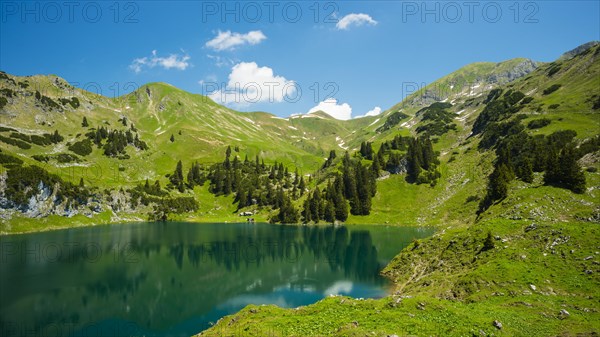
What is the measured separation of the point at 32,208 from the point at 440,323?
14885cm

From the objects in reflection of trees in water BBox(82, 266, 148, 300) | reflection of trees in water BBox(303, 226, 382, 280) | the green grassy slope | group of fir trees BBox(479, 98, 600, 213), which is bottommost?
reflection of trees in water BBox(303, 226, 382, 280)

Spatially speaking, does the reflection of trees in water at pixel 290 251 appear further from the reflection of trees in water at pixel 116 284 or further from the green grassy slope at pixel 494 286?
the green grassy slope at pixel 494 286

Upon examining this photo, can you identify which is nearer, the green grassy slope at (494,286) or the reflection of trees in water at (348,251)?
the green grassy slope at (494,286)

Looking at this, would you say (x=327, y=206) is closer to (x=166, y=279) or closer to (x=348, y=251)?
(x=348, y=251)

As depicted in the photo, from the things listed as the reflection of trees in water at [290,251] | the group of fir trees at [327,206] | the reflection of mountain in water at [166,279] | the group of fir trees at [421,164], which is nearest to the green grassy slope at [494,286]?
the reflection of mountain in water at [166,279]

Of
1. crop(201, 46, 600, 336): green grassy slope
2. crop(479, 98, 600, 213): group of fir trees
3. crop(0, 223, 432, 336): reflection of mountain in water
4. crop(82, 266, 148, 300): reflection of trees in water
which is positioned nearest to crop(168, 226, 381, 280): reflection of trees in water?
crop(0, 223, 432, 336): reflection of mountain in water

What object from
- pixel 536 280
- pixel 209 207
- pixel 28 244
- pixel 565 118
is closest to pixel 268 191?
pixel 209 207

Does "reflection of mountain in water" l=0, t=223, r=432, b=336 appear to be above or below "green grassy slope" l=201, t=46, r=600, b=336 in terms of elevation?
below

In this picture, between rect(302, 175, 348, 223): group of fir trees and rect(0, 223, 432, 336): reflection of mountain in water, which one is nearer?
rect(0, 223, 432, 336): reflection of mountain in water

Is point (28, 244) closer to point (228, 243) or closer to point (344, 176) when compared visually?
point (228, 243)

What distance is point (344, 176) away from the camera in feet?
586

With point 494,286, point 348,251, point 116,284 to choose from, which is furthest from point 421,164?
point 116,284

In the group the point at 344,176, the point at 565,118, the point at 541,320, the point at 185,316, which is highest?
the point at 565,118

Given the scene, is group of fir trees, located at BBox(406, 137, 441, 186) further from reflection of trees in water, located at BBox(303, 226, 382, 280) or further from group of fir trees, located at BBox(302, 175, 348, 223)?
reflection of trees in water, located at BBox(303, 226, 382, 280)
